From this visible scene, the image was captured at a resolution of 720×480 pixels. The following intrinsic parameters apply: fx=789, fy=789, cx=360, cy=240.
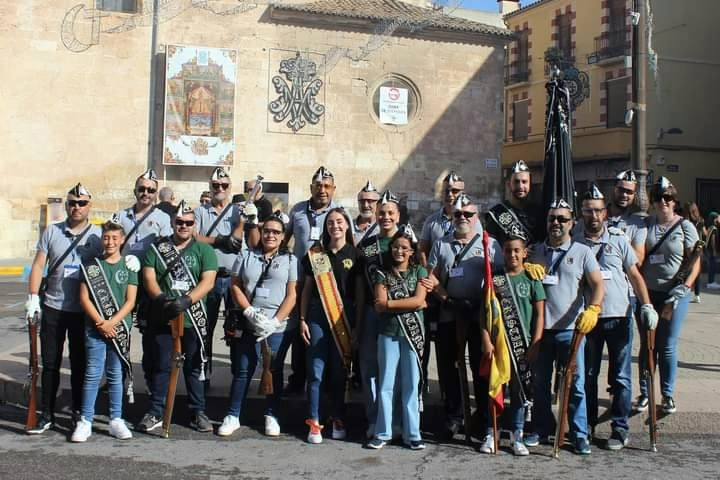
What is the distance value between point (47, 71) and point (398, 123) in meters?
10.5

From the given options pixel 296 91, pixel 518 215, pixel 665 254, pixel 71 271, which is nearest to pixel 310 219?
pixel 518 215

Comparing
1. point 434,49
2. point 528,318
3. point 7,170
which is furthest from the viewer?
point 434,49

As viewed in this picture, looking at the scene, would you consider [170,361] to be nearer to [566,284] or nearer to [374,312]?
[374,312]

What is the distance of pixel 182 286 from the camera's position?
6.12 metres

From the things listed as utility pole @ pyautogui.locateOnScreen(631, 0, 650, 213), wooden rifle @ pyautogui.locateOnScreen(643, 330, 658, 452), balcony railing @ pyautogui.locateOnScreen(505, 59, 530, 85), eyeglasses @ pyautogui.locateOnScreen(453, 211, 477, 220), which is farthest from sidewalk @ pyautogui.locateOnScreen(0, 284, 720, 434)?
balcony railing @ pyautogui.locateOnScreen(505, 59, 530, 85)

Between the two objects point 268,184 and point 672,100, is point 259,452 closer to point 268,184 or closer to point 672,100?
point 268,184

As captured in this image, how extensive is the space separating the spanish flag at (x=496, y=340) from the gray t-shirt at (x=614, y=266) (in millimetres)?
724

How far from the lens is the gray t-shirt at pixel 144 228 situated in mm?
6730

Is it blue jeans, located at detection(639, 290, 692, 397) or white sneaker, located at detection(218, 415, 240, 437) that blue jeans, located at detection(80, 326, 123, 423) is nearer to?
white sneaker, located at detection(218, 415, 240, 437)

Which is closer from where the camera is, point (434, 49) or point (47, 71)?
point (47, 71)

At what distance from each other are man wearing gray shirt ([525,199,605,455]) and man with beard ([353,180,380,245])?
71.0 inches

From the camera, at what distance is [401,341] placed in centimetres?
590

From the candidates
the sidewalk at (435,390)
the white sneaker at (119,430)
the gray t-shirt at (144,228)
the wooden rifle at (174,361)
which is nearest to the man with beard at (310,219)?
the sidewalk at (435,390)

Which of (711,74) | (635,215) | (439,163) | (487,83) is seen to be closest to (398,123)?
(439,163)
